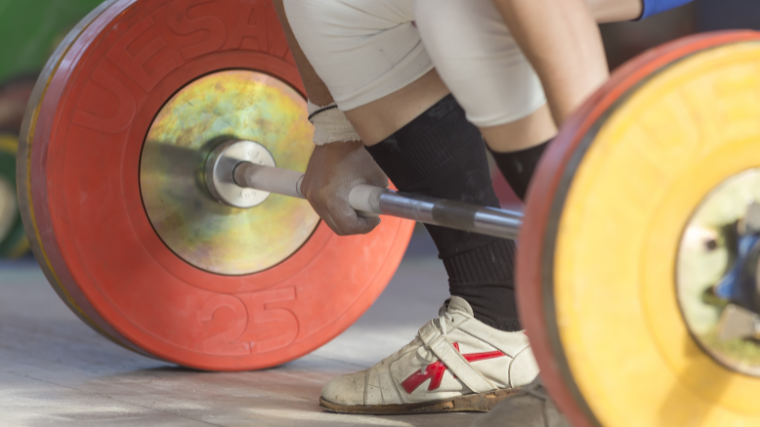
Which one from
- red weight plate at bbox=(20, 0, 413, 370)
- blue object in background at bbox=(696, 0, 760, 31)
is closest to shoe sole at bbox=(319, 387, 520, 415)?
red weight plate at bbox=(20, 0, 413, 370)

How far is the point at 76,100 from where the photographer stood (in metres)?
1.16

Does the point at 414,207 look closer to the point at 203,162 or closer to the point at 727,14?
the point at 203,162

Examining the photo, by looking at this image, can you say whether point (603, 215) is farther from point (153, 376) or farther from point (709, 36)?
point (153, 376)

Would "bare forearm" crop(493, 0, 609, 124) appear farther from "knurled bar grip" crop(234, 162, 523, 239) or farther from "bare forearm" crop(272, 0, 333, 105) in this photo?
"bare forearm" crop(272, 0, 333, 105)

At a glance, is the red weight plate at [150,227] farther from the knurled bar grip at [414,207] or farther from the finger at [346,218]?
the finger at [346,218]

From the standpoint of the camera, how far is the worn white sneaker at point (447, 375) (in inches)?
36.9

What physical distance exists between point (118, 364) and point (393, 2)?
676 millimetres

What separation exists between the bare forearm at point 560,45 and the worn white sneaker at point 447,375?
1.22ft

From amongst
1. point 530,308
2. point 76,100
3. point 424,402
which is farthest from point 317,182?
point 530,308

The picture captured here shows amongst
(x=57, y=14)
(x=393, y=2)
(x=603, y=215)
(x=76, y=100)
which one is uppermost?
(x=57, y=14)

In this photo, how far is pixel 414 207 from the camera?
0.82 m

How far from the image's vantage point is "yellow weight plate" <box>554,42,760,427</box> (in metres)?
0.51

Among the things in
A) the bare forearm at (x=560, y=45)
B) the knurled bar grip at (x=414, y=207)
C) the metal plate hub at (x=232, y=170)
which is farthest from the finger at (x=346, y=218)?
the bare forearm at (x=560, y=45)

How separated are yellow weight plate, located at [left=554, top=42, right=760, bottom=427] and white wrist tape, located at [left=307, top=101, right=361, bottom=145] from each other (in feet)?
1.83
